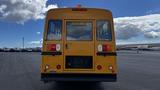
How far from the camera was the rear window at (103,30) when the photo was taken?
13002mm

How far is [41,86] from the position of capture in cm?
1455

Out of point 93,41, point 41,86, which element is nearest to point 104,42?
point 93,41

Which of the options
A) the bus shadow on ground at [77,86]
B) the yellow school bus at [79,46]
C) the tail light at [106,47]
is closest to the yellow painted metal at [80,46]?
the yellow school bus at [79,46]

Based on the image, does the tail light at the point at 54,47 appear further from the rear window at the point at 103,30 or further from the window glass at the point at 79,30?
the rear window at the point at 103,30

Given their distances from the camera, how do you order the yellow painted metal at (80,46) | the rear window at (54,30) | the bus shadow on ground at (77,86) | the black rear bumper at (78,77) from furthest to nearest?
the bus shadow on ground at (77,86) → the rear window at (54,30) → the yellow painted metal at (80,46) → the black rear bumper at (78,77)

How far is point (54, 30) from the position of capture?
42.8 feet

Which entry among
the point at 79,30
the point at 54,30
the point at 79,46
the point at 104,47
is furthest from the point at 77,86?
the point at 54,30

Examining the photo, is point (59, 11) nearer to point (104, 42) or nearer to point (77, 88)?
point (104, 42)

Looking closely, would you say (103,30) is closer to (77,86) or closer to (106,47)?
(106,47)

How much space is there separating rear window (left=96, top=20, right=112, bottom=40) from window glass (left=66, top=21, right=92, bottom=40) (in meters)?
0.31

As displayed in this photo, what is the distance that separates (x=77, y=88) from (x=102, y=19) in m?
2.79

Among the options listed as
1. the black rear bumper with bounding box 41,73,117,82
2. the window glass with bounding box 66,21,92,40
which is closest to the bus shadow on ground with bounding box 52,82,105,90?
the black rear bumper with bounding box 41,73,117,82

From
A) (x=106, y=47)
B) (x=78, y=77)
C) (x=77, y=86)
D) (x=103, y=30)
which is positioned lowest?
(x=77, y=86)

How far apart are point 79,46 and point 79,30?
0.60m
